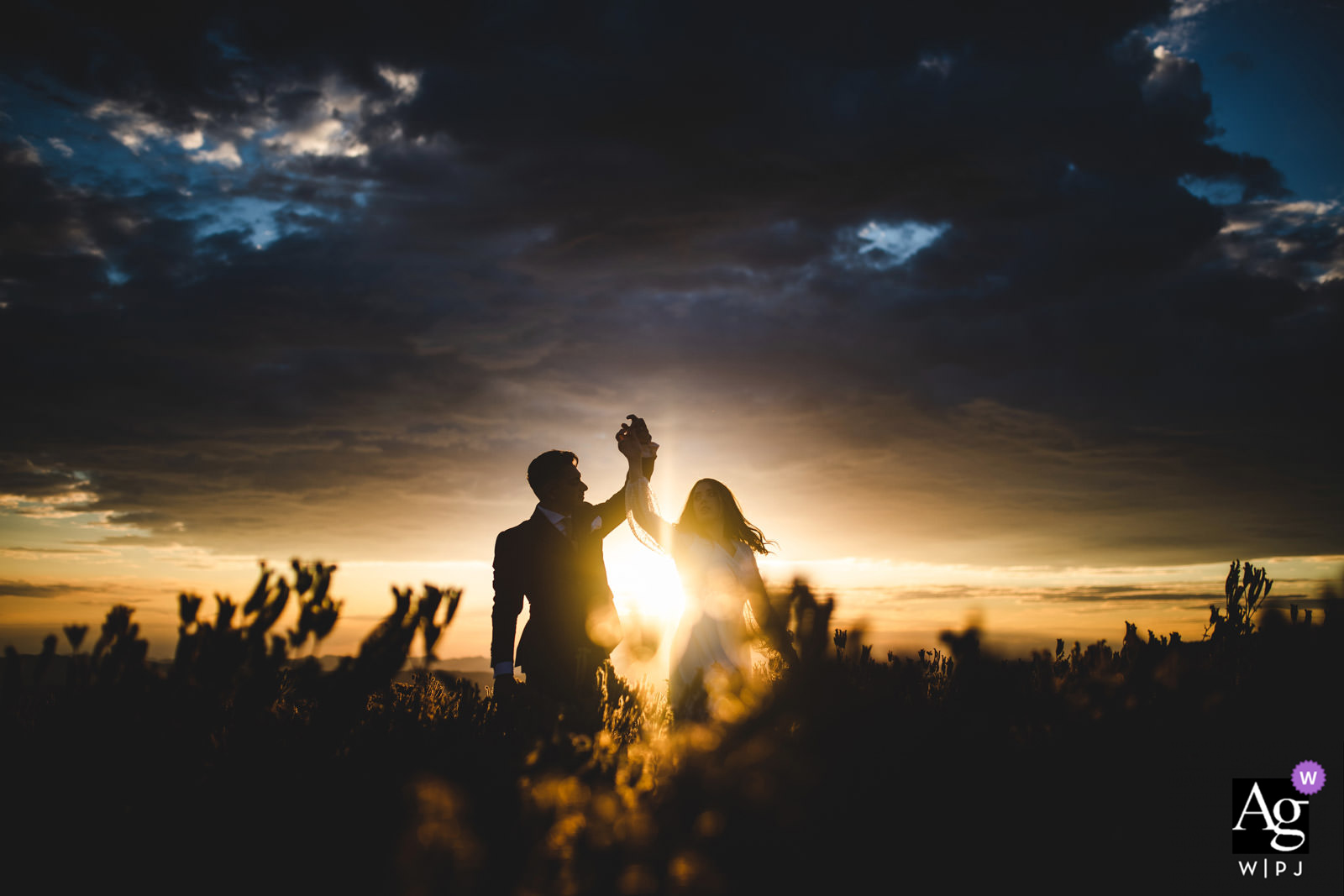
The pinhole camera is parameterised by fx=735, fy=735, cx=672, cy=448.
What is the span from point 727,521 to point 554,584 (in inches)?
58.8

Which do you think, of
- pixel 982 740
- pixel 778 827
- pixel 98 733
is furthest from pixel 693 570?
pixel 98 733

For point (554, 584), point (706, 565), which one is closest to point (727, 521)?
point (706, 565)

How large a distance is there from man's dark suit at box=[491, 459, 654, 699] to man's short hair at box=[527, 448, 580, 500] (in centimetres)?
20

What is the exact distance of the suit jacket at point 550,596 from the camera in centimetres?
554

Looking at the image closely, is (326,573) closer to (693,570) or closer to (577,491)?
(577,491)

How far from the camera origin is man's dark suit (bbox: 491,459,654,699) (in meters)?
5.51

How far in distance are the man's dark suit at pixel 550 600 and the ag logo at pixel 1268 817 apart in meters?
3.75

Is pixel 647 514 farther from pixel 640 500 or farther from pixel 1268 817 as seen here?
pixel 1268 817

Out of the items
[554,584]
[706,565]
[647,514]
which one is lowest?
[554,584]

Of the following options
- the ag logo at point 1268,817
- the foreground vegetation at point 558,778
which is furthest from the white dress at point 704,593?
the ag logo at point 1268,817

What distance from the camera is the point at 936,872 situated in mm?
2941

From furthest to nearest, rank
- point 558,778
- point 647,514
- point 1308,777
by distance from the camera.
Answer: point 647,514 → point 1308,777 → point 558,778

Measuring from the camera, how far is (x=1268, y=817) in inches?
144

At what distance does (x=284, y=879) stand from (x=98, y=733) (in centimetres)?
100
